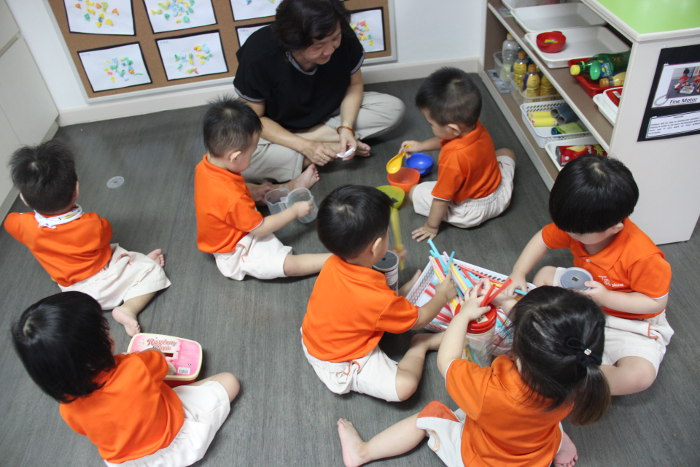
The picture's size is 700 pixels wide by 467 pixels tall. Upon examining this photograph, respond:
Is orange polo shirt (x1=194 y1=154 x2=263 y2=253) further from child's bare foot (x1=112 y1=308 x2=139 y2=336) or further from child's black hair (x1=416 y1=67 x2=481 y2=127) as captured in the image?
child's black hair (x1=416 y1=67 x2=481 y2=127)

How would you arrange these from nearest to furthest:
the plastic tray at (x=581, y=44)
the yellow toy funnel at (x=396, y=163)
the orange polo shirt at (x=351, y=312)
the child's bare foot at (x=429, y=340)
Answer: the orange polo shirt at (x=351, y=312) → the child's bare foot at (x=429, y=340) → the plastic tray at (x=581, y=44) → the yellow toy funnel at (x=396, y=163)

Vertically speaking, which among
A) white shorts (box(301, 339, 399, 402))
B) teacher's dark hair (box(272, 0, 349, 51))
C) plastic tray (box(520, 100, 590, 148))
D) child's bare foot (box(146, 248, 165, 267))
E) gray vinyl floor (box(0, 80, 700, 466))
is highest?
teacher's dark hair (box(272, 0, 349, 51))

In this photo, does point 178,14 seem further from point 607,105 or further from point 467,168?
point 607,105

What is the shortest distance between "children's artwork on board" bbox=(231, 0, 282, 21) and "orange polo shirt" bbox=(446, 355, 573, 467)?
6.76ft

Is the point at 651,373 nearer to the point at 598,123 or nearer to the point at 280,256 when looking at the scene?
the point at 598,123

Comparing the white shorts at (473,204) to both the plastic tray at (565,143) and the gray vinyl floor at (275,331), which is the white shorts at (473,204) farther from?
the plastic tray at (565,143)

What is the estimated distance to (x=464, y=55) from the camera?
2814 millimetres

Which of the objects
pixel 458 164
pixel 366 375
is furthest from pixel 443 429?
pixel 458 164

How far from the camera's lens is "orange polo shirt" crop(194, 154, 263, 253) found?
1.72m

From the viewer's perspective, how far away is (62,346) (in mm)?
1103

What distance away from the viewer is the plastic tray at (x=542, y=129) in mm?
2065

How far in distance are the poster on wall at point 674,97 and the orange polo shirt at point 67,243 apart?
1.71 metres

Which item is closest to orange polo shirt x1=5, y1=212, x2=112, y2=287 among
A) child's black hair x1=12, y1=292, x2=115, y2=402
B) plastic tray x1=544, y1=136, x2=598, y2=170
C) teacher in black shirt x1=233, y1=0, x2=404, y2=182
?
child's black hair x1=12, y1=292, x2=115, y2=402

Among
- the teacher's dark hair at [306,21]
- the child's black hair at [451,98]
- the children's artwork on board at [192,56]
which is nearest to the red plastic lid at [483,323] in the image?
the child's black hair at [451,98]
